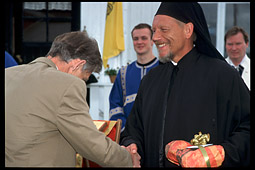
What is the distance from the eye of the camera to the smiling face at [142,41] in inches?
156

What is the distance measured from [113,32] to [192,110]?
478 cm

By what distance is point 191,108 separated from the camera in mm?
2086

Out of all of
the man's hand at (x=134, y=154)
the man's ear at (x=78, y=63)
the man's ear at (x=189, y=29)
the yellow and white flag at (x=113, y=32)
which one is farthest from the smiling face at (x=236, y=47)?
the yellow and white flag at (x=113, y=32)

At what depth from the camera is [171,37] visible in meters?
2.25

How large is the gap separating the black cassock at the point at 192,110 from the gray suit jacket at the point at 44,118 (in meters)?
0.52

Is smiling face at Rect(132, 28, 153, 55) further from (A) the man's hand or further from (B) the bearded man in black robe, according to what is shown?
(A) the man's hand

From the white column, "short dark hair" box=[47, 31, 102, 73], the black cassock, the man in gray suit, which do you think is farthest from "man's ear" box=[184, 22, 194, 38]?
the white column

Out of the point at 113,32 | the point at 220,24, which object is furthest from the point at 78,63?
the point at 220,24

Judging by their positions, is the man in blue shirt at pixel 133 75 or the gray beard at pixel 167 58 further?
the man in blue shirt at pixel 133 75

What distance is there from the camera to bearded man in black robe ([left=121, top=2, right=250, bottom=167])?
196cm

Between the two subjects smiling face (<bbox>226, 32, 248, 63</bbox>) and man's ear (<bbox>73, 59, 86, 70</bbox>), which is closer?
man's ear (<bbox>73, 59, 86, 70</bbox>)

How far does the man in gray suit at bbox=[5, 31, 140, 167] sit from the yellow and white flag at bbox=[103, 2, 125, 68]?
15.6 feet

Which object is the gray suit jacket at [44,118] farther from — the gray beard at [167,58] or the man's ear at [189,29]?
the man's ear at [189,29]

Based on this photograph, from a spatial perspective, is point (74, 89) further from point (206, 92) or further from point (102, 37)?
point (102, 37)
